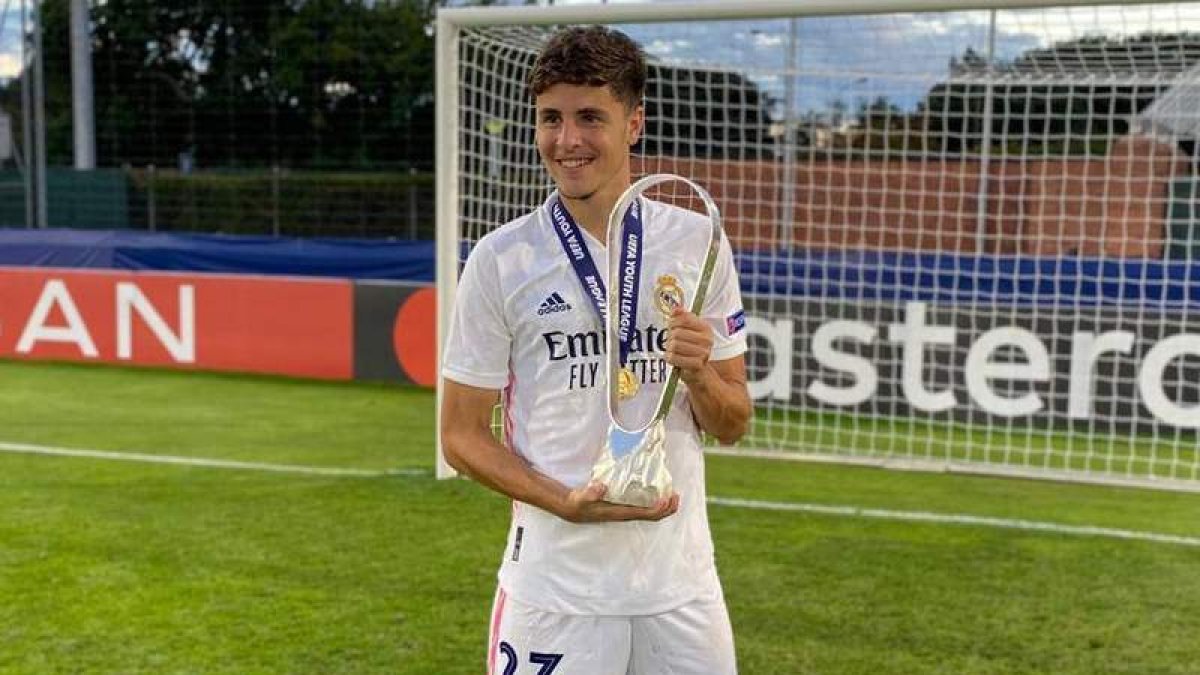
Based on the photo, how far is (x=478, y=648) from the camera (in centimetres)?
468

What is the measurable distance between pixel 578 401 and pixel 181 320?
968cm

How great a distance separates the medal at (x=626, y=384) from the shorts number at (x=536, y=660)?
480 millimetres

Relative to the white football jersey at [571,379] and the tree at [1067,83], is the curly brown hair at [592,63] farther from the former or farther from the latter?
the tree at [1067,83]

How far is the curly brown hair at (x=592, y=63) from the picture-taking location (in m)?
2.24

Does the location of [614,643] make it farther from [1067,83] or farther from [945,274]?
[945,274]

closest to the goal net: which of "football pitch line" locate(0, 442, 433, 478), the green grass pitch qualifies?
the green grass pitch

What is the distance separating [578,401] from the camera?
7.73 ft

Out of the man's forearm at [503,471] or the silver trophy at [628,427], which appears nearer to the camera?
the silver trophy at [628,427]

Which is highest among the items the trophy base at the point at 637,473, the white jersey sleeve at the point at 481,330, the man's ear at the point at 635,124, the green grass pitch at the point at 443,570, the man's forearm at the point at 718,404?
the man's ear at the point at 635,124

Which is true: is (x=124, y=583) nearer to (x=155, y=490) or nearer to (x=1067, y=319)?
(x=155, y=490)

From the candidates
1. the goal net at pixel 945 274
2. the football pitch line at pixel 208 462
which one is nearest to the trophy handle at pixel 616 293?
the goal net at pixel 945 274

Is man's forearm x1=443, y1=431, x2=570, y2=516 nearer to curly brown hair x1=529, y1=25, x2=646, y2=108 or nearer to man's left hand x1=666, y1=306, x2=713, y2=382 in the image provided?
man's left hand x1=666, y1=306, x2=713, y2=382

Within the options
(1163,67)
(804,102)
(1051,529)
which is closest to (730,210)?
(804,102)

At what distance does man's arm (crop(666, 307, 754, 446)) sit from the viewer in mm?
2184
